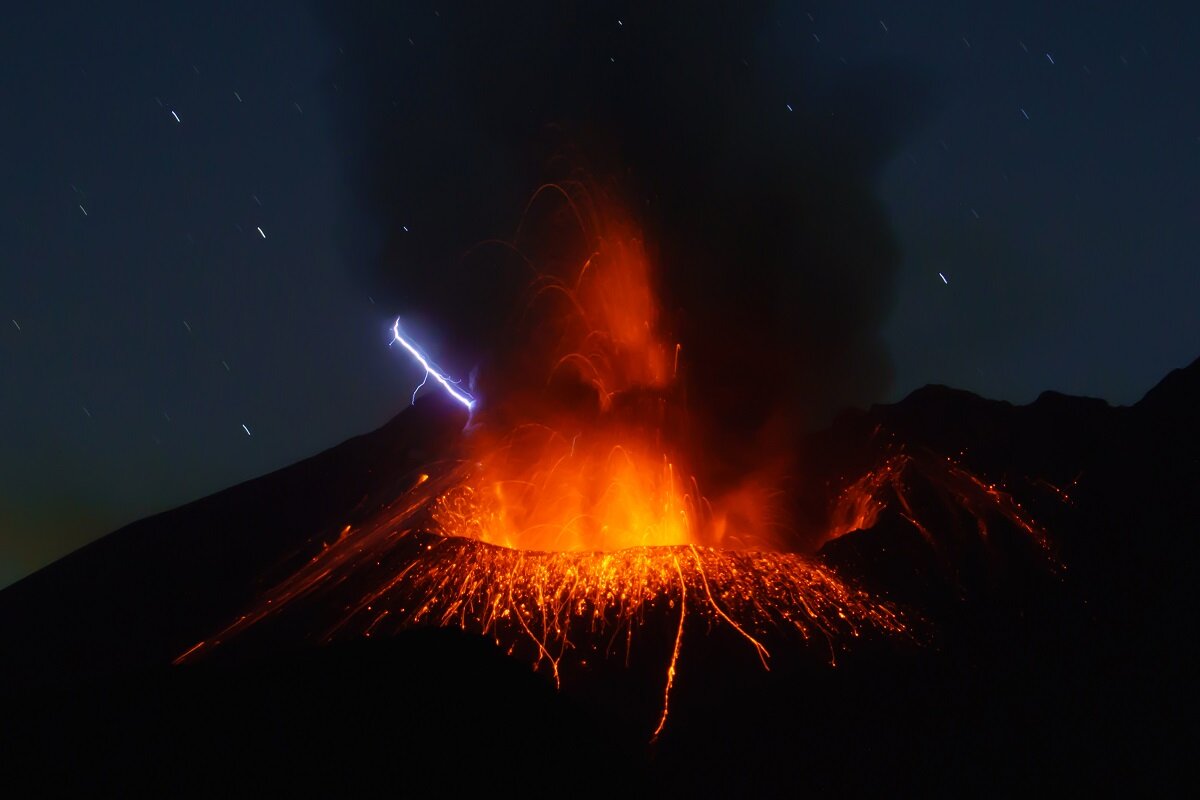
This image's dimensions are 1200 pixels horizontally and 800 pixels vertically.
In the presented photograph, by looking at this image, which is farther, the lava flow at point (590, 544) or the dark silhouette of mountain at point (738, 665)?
the lava flow at point (590, 544)

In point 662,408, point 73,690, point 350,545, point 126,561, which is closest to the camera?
point 73,690

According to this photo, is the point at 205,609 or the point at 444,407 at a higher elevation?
the point at 444,407

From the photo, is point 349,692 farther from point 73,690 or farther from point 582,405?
point 582,405

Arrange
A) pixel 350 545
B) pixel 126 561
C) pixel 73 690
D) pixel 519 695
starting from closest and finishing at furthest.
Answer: pixel 73 690 → pixel 519 695 → pixel 350 545 → pixel 126 561

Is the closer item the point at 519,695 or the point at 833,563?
the point at 519,695

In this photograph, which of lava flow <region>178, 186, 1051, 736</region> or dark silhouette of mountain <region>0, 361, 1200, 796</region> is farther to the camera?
lava flow <region>178, 186, 1051, 736</region>

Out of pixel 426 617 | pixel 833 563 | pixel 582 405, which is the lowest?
pixel 426 617

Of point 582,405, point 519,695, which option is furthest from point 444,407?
point 519,695
